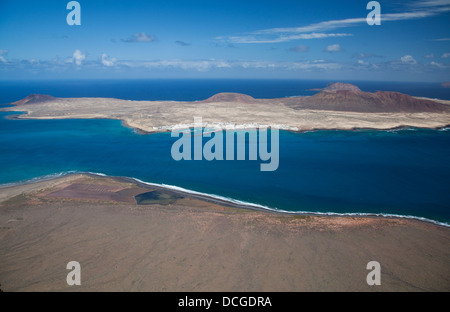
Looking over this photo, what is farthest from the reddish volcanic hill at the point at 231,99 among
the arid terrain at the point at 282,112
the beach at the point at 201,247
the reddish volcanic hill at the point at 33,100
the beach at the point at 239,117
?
the beach at the point at 201,247

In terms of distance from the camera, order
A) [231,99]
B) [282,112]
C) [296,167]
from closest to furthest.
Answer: [296,167], [282,112], [231,99]

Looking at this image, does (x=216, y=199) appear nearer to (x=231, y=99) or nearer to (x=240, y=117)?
(x=240, y=117)

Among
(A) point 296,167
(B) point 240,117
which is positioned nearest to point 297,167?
(A) point 296,167

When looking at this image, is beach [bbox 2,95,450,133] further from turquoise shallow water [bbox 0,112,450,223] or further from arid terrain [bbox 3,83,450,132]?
turquoise shallow water [bbox 0,112,450,223]
